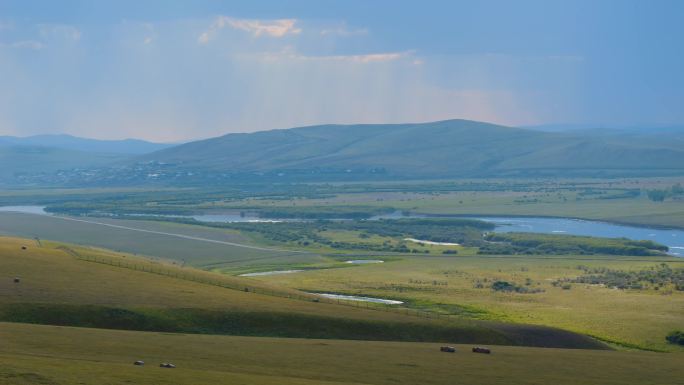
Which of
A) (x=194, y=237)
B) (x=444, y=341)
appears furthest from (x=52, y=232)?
(x=444, y=341)

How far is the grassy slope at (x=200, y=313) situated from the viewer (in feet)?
212

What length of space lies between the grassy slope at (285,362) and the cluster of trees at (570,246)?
87084mm

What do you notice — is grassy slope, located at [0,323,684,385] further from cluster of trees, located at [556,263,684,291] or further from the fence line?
cluster of trees, located at [556,263,684,291]

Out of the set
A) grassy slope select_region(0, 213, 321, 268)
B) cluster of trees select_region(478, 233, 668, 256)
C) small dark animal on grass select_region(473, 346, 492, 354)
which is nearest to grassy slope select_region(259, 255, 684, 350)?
cluster of trees select_region(478, 233, 668, 256)

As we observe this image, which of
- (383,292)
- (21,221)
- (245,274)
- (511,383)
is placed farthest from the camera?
(21,221)

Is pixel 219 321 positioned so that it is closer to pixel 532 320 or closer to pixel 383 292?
pixel 532 320

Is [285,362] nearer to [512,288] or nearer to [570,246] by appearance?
[512,288]

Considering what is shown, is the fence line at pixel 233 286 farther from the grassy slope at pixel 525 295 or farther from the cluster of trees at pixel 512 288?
the cluster of trees at pixel 512 288

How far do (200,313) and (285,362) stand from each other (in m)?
17.4

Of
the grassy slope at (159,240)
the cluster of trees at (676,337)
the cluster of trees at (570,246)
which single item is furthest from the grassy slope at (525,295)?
the grassy slope at (159,240)

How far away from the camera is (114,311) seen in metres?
65.8

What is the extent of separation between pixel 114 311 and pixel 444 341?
21909mm

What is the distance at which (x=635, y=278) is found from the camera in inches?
4520

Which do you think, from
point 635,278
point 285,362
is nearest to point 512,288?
point 635,278
